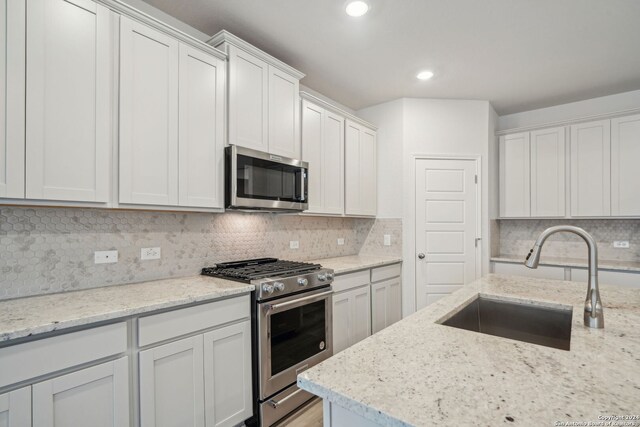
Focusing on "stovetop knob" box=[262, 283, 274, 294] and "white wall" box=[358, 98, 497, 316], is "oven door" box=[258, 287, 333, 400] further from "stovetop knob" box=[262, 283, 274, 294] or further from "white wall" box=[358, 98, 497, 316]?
"white wall" box=[358, 98, 497, 316]

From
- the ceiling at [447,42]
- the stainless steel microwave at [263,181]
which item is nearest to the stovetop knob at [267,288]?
the stainless steel microwave at [263,181]

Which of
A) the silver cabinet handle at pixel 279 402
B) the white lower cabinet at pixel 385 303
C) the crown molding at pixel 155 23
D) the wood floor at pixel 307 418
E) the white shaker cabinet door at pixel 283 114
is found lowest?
the wood floor at pixel 307 418

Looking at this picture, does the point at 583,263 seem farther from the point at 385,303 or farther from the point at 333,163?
the point at 333,163

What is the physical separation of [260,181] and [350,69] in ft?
4.87

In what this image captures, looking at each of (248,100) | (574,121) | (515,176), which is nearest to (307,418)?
(248,100)

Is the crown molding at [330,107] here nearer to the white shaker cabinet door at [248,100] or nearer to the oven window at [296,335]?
the white shaker cabinet door at [248,100]

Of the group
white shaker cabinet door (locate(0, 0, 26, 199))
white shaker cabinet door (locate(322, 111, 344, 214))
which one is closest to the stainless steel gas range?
white shaker cabinet door (locate(322, 111, 344, 214))

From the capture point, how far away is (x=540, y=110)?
13.2 ft

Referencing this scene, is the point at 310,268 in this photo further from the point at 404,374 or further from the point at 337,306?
the point at 404,374

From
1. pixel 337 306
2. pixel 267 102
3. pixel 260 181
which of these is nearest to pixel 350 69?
pixel 267 102

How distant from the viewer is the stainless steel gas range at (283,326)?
1988mm

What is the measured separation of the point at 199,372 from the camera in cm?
172

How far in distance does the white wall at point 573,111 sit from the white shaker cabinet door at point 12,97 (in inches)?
181

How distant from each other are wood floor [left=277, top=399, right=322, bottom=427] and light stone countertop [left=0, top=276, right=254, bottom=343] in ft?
3.19
